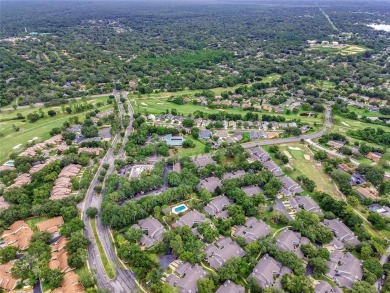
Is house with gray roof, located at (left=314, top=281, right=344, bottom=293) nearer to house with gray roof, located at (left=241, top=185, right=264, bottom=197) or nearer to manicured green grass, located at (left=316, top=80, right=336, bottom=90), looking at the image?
house with gray roof, located at (left=241, top=185, right=264, bottom=197)

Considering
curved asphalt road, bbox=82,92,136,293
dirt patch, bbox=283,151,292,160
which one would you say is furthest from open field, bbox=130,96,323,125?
curved asphalt road, bbox=82,92,136,293

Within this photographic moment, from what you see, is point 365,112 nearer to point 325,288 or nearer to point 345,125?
point 345,125

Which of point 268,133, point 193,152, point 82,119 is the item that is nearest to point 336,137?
point 268,133

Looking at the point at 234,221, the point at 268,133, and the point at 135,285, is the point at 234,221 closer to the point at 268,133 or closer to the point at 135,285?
the point at 135,285

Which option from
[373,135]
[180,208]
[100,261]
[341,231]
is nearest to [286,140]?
[373,135]

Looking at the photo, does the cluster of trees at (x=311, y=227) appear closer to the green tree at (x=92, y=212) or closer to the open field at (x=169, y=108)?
the green tree at (x=92, y=212)

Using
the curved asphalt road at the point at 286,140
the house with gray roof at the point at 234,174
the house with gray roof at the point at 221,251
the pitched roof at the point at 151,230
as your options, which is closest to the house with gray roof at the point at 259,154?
the curved asphalt road at the point at 286,140
